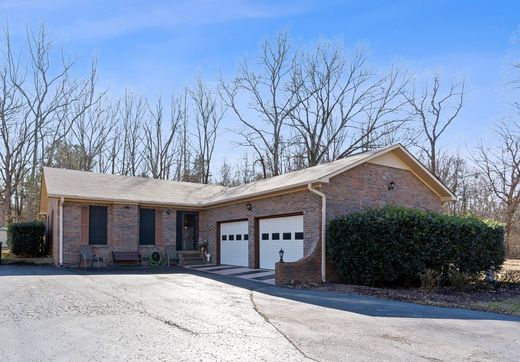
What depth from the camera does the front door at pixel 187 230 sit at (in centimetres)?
2118

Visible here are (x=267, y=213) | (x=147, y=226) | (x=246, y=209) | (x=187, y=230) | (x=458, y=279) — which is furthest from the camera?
(x=187, y=230)

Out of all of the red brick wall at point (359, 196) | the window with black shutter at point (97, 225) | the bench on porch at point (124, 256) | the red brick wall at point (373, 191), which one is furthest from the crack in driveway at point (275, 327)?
the window with black shutter at point (97, 225)

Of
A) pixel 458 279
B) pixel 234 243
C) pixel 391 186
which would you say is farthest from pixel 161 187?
pixel 458 279

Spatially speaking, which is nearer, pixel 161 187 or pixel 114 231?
pixel 114 231

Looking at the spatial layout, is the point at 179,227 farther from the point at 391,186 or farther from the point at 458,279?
the point at 458,279

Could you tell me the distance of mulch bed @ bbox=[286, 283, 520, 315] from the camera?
9852 millimetres

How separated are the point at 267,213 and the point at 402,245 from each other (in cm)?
569

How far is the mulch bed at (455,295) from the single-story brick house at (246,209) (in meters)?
1.94

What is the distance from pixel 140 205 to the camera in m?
20.1

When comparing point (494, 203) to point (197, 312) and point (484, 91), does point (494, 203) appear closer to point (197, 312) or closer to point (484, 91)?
point (484, 91)

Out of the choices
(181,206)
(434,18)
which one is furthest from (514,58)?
(181,206)

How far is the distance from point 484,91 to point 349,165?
9.82 metres

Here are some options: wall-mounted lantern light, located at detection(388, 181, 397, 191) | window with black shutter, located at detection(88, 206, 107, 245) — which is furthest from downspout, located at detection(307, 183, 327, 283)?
window with black shutter, located at detection(88, 206, 107, 245)

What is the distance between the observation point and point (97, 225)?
19047mm
